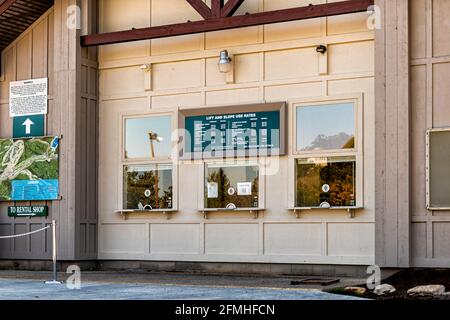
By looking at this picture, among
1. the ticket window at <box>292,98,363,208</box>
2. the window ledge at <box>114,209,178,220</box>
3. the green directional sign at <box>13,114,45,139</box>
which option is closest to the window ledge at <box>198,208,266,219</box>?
the window ledge at <box>114,209,178,220</box>

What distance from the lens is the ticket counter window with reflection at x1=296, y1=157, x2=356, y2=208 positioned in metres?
15.1

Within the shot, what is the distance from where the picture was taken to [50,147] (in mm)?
17250

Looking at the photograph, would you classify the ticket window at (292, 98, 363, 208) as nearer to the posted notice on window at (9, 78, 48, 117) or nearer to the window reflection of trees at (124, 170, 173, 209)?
the window reflection of trees at (124, 170, 173, 209)

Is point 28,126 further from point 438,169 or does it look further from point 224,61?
point 438,169

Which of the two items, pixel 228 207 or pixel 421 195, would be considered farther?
pixel 228 207

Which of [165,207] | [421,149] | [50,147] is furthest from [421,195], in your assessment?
[50,147]

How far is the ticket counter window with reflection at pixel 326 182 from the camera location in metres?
15.1

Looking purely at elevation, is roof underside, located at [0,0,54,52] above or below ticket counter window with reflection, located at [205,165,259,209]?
above

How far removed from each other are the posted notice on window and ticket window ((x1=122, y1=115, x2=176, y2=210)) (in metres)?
1.73

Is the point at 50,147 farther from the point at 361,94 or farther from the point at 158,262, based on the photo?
the point at 361,94

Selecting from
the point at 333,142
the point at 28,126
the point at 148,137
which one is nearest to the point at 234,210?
the point at 333,142

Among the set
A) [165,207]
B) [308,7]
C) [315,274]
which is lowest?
[315,274]

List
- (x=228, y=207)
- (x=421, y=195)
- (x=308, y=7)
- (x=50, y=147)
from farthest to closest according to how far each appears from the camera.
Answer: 1. (x=50, y=147)
2. (x=228, y=207)
3. (x=308, y=7)
4. (x=421, y=195)

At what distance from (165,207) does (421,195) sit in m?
5.05
